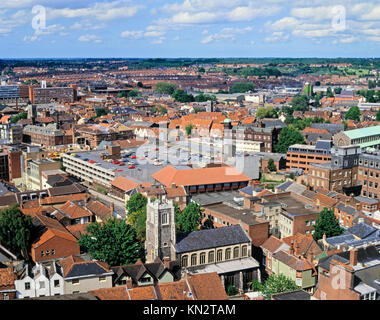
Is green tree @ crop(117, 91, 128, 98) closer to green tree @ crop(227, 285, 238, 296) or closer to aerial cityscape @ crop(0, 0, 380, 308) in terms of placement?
aerial cityscape @ crop(0, 0, 380, 308)

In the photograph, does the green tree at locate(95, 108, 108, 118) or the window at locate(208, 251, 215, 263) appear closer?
the window at locate(208, 251, 215, 263)

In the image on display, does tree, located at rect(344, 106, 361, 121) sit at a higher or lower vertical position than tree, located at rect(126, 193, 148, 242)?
higher

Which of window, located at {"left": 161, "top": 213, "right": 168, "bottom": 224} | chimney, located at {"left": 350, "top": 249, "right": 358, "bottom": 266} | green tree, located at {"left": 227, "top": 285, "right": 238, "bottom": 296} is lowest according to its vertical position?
green tree, located at {"left": 227, "top": 285, "right": 238, "bottom": 296}

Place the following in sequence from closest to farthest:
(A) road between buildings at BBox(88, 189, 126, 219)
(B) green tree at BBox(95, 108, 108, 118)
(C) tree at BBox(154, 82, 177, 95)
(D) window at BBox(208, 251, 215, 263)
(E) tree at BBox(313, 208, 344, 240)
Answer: (D) window at BBox(208, 251, 215, 263) → (E) tree at BBox(313, 208, 344, 240) → (A) road between buildings at BBox(88, 189, 126, 219) → (B) green tree at BBox(95, 108, 108, 118) → (C) tree at BBox(154, 82, 177, 95)

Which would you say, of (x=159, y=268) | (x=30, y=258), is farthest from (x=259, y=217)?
(x=30, y=258)

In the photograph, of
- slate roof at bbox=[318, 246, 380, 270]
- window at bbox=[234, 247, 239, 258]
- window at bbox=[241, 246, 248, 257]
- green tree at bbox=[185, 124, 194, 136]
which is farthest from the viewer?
green tree at bbox=[185, 124, 194, 136]

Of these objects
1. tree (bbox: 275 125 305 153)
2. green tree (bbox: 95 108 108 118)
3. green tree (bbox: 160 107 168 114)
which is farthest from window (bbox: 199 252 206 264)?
green tree (bbox: 160 107 168 114)
